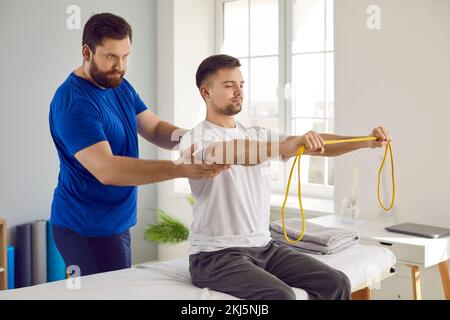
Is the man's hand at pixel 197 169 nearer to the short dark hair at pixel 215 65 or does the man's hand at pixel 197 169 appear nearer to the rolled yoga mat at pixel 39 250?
the short dark hair at pixel 215 65

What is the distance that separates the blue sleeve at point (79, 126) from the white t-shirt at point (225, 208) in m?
0.28

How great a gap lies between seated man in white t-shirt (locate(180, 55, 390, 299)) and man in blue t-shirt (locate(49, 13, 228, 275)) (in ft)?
0.57

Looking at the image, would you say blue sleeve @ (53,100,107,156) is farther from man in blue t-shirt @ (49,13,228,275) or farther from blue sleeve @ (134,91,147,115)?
blue sleeve @ (134,91,147,115)

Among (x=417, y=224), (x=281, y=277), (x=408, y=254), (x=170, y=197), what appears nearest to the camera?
(x=281, y=277)

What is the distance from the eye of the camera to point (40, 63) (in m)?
3.41

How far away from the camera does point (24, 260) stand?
10.8 feet

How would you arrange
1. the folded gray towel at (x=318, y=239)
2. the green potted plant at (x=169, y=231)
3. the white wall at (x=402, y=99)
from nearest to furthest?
the folded gray towel at (x=318, y=239), the white wall at (x=402, y=99), the green potted plant at (x=169, y=231)

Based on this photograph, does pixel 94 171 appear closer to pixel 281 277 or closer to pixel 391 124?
pixel 281 277

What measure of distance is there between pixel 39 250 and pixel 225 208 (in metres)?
1.83

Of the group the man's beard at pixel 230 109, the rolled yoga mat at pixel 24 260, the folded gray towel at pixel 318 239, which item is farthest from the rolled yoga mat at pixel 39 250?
the man's beard at pixel 230 109

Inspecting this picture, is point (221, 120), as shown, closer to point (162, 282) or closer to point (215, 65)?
point (215, 65)

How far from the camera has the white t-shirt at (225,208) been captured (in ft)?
6.06

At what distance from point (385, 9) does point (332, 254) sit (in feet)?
4.38

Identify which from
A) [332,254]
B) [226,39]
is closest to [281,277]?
[332,254]
